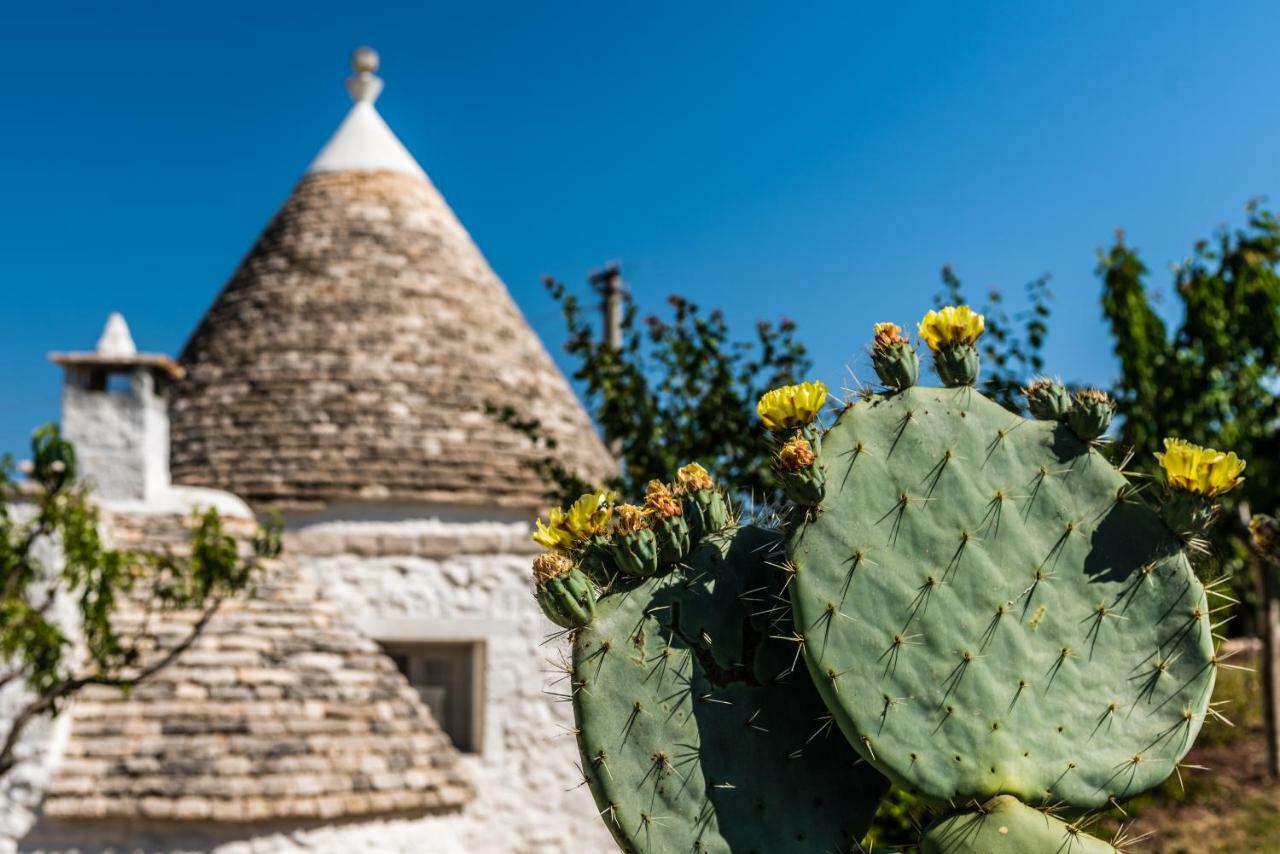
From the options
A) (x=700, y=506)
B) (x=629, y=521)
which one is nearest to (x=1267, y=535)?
(x=700, y=506)

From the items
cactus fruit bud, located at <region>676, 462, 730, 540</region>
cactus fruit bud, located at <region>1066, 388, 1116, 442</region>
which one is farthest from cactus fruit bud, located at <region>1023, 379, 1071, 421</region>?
cactus fruit bud, located at <region>676, 462, 730, 540</region>

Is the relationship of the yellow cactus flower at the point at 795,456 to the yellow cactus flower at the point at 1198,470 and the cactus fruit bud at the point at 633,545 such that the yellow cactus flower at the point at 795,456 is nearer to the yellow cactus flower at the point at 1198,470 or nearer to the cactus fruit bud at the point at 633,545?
the cactus fruit bud at the point at 633,545

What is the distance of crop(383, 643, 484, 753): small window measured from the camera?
1051 cm

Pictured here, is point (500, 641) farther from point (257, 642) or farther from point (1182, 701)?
point (1182, 701)

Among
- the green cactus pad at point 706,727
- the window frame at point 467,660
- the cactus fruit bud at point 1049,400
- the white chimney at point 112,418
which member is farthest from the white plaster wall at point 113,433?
the cactus fruit bud at point 1049,400

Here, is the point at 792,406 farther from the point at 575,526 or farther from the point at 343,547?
the point at 343,547

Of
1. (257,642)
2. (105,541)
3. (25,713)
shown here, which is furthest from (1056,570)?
(105,541)

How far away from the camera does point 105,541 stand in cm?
940

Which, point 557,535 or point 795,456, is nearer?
point 795,456

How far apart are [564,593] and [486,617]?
716cm

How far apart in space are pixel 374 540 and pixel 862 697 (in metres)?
7.56

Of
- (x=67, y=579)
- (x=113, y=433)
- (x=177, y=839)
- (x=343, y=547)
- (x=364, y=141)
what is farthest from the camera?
(x=364, y=141)

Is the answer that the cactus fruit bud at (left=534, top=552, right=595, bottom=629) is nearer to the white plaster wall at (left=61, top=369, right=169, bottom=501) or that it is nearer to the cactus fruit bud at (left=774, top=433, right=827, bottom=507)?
the cactus fruit bud at (left=774, top=433, right=827, bottom=507)

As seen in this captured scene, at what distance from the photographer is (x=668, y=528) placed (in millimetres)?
3543
